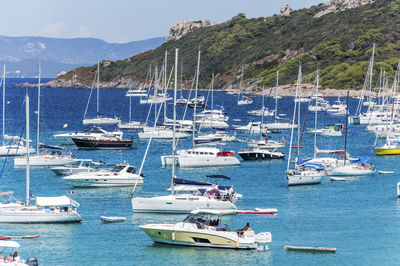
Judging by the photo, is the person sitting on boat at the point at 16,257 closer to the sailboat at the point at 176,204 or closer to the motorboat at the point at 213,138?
the sailboat at the point at 176,204

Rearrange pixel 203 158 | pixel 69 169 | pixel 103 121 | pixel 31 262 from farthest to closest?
pixel 103 121 < pixel 203 158 < pixel 69 169 < pixel 31 262

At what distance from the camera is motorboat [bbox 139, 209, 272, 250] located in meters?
39.8

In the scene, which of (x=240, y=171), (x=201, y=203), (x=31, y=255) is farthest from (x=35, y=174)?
(x=31, y=255)

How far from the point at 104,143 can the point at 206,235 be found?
46678 mm

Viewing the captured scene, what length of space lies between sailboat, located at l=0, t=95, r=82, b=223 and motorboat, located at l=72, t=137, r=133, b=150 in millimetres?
38939

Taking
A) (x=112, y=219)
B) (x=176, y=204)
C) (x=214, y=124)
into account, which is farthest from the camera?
(x=214, y=124)

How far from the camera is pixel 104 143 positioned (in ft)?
278

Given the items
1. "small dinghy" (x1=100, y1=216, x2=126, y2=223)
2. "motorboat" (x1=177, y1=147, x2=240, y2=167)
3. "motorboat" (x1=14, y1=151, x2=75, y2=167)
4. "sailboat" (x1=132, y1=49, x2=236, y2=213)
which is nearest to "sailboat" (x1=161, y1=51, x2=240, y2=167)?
"motorboat" (x1=177, y1=147, x2=240, y2=167)

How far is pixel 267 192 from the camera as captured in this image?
188 feet

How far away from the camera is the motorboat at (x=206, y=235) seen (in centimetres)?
3981

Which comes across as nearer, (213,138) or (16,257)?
(16,257)

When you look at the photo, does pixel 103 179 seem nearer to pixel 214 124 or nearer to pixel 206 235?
pixel 206 235

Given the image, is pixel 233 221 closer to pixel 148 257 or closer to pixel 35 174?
pixel 148 257

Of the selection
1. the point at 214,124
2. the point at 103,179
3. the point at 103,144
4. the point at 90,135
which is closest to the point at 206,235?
the point at 103,179
